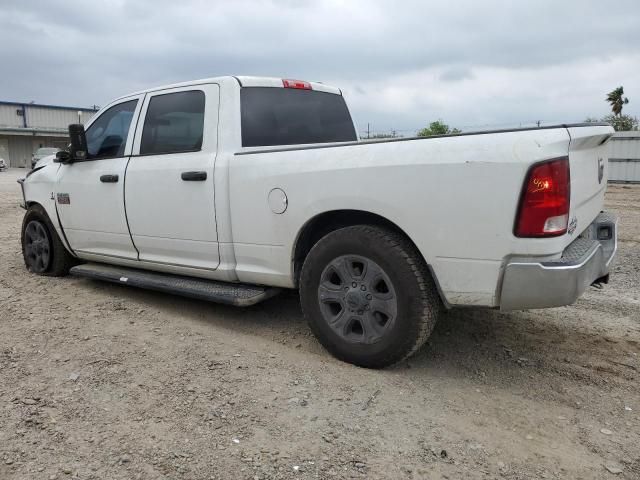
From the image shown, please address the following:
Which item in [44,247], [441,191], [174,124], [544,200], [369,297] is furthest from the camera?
[44,247]

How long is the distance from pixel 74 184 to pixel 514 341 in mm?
4234

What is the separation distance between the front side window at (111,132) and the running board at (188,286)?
1.08m

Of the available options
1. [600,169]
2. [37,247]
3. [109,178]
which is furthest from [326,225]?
[37,247]

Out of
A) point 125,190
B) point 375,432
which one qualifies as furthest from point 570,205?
point 125,190

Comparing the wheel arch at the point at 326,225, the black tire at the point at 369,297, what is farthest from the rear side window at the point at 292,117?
the black tire at the point at 369,297

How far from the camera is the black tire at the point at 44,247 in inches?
226

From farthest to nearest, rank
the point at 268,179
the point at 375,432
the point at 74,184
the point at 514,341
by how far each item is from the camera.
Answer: the point at 74,184, the point at 514,341, the point at 268,179, the point at 375,432

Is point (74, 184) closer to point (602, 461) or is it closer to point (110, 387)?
point (110, 387)

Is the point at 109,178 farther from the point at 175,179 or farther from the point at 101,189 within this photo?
the point at 175,179

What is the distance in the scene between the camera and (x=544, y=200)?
2732mm

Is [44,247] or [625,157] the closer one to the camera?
[44,247]

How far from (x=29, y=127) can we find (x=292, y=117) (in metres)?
48.7

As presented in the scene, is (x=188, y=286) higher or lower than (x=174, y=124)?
lower

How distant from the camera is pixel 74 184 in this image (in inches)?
207
